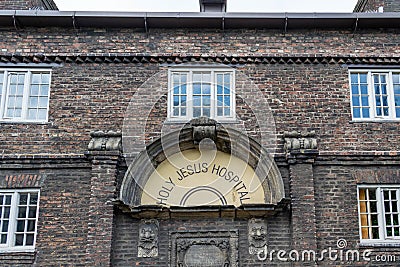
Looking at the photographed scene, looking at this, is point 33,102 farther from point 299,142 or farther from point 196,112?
point 299,142

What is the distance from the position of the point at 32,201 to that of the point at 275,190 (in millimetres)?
5614

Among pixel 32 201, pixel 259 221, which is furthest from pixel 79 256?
pixel 259 221

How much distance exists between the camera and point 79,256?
1278cm

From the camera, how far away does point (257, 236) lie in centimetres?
1296

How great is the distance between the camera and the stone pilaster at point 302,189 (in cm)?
1275

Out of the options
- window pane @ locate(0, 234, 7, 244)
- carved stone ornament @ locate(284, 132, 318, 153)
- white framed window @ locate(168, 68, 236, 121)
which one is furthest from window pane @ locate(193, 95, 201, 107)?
window pane @ locate(0, 234, 7, 244)

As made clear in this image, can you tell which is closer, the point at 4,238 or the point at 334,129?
the point at 4,238

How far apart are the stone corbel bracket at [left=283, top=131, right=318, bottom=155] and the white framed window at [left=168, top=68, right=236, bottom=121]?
1496 millimetres

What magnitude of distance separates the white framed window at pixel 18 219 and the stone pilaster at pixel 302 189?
5863mm

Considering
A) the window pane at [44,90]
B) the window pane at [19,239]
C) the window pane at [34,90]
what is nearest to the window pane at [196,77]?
the window pane at [44,90]

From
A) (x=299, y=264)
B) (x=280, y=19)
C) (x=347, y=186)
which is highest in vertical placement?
(x=280, y=19)

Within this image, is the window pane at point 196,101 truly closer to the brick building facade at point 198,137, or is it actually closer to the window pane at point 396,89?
the brick building facade at point 198,137

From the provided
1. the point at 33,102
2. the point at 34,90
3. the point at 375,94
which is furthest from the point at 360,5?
the point at 33,102

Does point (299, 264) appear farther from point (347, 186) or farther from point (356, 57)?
point (356, 57)
